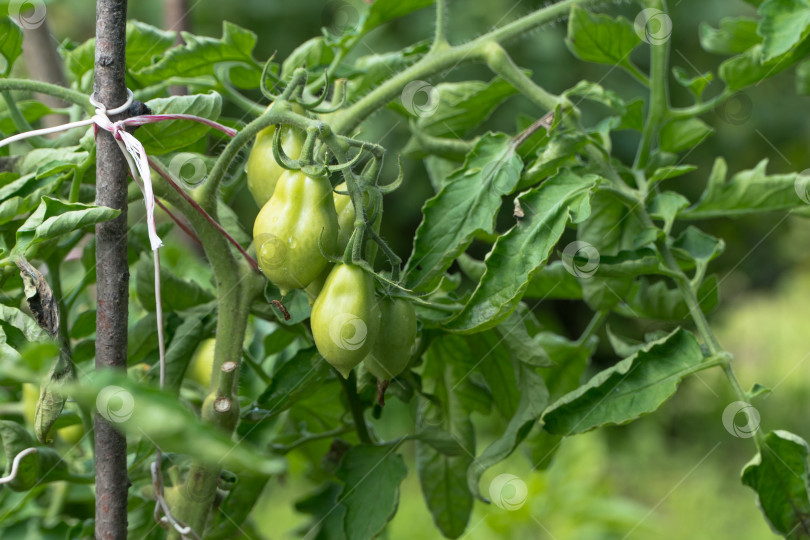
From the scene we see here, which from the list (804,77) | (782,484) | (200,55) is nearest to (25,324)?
(200,55)

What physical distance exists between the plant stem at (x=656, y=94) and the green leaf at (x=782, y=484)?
0.86ft

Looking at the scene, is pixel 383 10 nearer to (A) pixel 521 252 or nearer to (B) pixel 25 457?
(A) pixel 521 252

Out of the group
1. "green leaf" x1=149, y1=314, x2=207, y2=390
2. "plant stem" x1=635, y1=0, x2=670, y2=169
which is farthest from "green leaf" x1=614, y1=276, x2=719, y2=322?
"green leaf" x1=149, y1=314, x2=207, y2=390

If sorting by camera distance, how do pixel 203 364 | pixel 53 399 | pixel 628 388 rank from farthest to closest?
pixel 203 364 < pixel 628 388 < pixel 53 399

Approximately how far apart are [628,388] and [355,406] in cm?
22

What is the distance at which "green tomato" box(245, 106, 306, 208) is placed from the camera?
518 millimetres

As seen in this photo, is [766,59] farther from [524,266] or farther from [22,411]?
[22,411]

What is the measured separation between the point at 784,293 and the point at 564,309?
120 centimetres

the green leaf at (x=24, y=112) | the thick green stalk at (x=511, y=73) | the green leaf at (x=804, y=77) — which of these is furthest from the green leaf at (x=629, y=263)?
the green leaf at (x=24, y=112)

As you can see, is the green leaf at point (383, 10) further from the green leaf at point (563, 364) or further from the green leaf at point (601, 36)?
the green leaf at point (563, 364)

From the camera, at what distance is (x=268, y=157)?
0.53 m

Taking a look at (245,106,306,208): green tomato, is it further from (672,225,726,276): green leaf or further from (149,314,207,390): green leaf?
(672,225,726,276): green leaf

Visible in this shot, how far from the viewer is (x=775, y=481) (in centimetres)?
57

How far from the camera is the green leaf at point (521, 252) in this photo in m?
0.52
